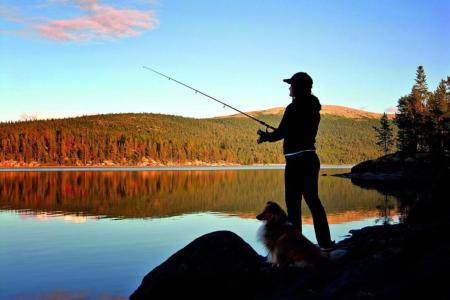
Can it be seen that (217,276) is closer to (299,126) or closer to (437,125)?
(299,126)

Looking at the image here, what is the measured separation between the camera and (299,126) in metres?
8.62

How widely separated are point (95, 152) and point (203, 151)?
4537cm

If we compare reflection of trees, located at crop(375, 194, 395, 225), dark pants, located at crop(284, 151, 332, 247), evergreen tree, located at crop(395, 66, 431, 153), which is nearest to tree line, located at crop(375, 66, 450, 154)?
evergreen tree, located at crop(395, 66, 431, 153)

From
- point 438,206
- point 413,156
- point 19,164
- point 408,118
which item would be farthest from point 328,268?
point 19,164

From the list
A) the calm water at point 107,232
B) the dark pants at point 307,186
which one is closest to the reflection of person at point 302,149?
the dark pants at point 307,186

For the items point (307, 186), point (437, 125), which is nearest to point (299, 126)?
point (307, 186)

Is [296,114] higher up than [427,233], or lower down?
higher up

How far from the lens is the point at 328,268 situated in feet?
24.3

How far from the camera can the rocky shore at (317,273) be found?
562 centimetres

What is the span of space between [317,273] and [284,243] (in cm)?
88

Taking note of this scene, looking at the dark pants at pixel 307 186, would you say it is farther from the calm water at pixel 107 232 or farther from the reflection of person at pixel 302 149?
the calm water at pixel 107 232

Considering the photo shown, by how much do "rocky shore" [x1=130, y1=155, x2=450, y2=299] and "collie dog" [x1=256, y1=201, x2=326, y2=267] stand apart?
0.54ft

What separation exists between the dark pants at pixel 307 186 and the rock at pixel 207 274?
137cm

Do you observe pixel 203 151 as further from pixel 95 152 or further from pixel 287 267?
pixel 287 267
